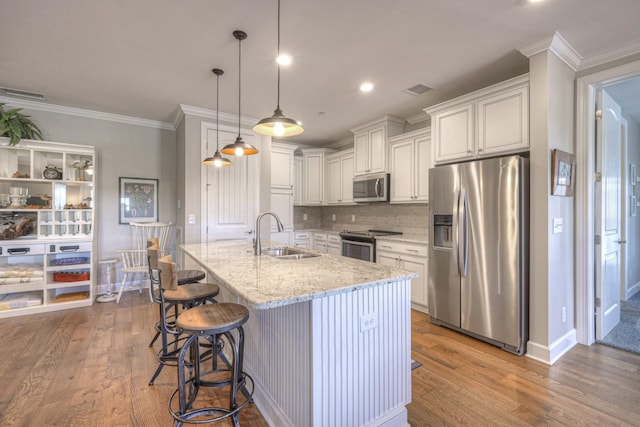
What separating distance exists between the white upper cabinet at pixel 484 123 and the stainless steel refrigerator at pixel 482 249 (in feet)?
0.80

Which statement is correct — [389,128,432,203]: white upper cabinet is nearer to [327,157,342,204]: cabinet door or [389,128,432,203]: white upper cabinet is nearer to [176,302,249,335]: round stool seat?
[327,157,342,204]: cabinet door

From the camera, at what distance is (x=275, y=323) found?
172 cm

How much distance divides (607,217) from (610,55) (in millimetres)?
1466

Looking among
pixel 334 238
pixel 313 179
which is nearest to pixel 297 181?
pixel 313 179

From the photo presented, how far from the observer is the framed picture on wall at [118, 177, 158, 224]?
454 cm

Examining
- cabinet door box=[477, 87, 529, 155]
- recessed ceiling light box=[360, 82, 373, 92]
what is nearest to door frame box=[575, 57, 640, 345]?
cabinet door box=[477, 87, 529, 155]

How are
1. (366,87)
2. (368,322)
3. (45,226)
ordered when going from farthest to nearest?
(45,226)
(366,87)
(368,322)

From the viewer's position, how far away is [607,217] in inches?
116

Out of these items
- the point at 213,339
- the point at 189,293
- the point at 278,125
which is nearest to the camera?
the point at 213,339

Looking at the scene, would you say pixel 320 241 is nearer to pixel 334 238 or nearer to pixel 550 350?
pixel 334 238

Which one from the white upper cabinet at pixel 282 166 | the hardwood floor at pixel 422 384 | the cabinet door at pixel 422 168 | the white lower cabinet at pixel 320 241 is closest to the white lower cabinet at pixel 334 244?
the white lower cabinet at pixel 320 241

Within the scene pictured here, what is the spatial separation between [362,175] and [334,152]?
1.17m

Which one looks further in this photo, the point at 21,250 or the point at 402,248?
the point at 402,248

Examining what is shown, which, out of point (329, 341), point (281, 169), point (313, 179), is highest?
point (281, 169)
